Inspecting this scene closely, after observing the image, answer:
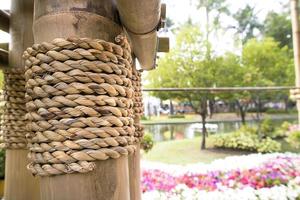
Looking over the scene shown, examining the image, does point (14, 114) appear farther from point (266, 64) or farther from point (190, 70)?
point (266, 64)

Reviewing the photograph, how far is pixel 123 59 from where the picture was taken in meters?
0.36

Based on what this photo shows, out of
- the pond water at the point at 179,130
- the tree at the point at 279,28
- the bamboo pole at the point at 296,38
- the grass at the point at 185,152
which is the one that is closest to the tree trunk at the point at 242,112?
the pond water at the point at 179,130

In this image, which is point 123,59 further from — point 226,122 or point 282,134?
point 226,122

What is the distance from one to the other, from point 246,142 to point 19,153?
5549 mm

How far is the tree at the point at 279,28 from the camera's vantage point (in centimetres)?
863

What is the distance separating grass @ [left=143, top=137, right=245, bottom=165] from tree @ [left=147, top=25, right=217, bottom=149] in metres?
0.31

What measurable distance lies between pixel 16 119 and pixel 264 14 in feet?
32.5

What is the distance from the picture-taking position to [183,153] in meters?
5.64

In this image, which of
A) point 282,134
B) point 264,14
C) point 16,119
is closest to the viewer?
point 16,119

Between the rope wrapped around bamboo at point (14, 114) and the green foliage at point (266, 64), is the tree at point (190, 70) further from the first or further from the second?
the rope wrapped around bamboo at point (14, 114)

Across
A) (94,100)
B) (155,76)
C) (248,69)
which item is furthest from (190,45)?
(94,100)

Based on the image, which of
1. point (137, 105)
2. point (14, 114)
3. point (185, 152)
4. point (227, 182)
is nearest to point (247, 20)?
point (185, 152)

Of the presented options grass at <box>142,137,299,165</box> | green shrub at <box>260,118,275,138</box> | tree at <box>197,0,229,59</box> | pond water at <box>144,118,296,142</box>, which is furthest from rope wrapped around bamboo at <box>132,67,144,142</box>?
tree at <box>197,0,229,59</box>

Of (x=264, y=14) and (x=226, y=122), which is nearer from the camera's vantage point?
(x=226, y=122)
